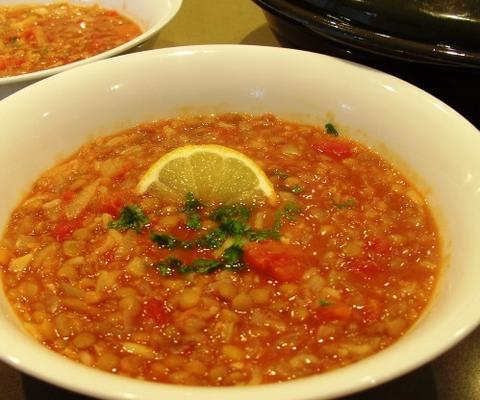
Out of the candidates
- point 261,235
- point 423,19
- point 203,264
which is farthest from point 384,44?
point 203,264

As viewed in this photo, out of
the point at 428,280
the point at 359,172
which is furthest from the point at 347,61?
the point at 428,280

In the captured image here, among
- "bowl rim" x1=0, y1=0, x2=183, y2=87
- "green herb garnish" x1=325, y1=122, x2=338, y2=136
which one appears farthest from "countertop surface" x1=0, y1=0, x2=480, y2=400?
"bowl rim" x1=0, y1=0, x2=183, y2=87

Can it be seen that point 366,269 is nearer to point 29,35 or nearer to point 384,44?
point 384,44

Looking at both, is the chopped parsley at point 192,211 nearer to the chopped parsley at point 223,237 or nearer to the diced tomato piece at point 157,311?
the chopped parsley at point 223,237

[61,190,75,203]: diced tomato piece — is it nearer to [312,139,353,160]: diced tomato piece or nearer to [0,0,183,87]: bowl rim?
[0,0,183,87]: bowl rim

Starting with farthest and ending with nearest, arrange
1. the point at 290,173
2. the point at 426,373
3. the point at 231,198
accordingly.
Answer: the point at 290,173 → the point at 231,198 → the point at 426,373

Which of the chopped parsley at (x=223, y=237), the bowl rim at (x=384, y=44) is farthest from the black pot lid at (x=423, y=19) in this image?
the chopped parsley at (x=223, y=237)

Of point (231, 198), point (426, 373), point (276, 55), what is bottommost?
point (426, 373)

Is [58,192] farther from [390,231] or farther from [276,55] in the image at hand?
[390,231]
